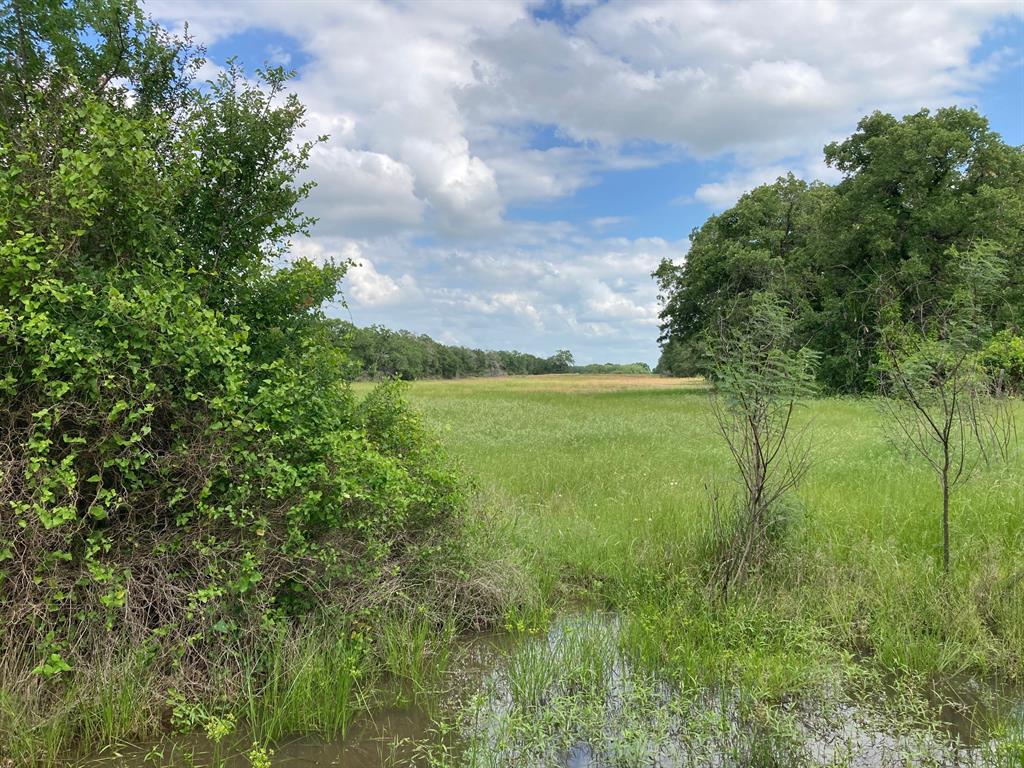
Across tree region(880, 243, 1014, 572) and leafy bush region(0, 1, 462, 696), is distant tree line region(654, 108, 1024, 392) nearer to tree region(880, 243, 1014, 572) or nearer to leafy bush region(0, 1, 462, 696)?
tree region(880, 243, 1014, 572)

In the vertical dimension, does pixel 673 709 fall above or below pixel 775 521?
below

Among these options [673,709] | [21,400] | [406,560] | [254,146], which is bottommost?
[673,709]

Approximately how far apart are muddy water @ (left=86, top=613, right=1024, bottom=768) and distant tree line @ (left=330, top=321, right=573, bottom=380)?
142 inches

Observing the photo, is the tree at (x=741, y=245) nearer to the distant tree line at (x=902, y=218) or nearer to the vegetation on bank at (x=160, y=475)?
the distant tree line at (x=902, y=218)

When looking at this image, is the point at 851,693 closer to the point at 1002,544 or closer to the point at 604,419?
the point at 1002,544

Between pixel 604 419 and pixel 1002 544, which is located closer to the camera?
pixel 1002 544

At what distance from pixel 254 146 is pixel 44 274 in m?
2.52

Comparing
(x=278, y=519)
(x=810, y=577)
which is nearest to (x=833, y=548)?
(x=810, y=577)

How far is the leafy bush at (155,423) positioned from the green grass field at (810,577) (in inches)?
82.7

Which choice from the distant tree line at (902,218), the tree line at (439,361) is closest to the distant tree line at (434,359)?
the tree line at (439,361)

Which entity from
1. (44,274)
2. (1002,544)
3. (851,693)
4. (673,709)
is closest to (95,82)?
(44,274)

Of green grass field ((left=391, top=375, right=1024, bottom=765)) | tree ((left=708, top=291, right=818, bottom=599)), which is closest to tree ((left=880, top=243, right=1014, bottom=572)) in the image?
green grass field ((left=391, top=375, right=1024, bottom=765))

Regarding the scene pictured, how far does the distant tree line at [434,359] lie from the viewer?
276 inches

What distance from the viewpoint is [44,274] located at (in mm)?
4238
